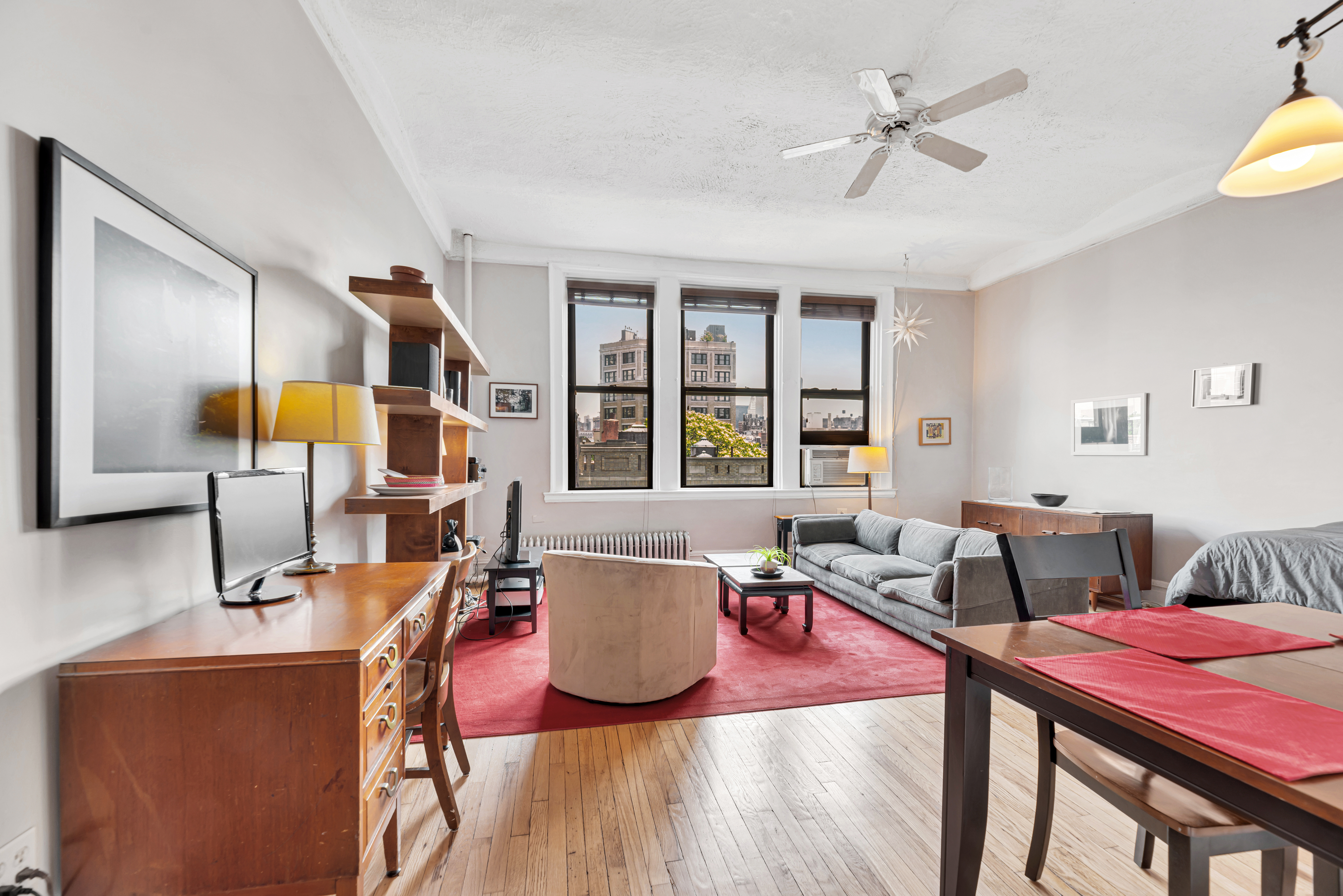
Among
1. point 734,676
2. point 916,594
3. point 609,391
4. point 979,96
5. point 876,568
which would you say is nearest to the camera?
point 979,96

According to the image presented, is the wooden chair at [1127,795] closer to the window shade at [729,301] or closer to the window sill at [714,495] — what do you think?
the window sill at [714,495]

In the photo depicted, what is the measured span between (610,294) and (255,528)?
4.60 m

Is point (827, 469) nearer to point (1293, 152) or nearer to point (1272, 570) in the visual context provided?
point (1272, 570)

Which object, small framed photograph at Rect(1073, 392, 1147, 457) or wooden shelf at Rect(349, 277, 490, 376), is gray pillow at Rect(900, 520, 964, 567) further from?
wooden shelf at Rect(349, 277, 490, 376)

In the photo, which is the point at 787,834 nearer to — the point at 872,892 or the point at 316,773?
the point at 872,892

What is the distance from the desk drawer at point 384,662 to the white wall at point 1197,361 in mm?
5062

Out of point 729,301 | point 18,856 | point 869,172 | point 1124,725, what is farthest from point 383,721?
point 729,301

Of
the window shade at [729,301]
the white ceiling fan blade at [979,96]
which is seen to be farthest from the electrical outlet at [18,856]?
the window shade at [729,301]

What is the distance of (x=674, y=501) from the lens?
580 cm

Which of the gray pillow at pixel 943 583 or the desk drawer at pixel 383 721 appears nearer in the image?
the desk drawer at pixel 383 721

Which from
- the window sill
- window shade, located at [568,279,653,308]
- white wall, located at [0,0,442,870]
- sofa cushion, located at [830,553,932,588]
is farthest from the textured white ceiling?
sofa cushion, located at [830,553,932,588]

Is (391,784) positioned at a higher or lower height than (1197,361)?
lower

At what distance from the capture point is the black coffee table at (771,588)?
12.4 feet

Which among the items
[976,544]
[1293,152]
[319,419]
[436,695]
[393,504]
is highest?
[1293,152]
